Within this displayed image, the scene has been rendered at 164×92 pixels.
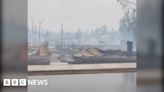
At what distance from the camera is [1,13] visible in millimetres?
2150

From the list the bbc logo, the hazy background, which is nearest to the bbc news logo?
the bbc logo

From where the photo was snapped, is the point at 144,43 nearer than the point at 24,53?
No

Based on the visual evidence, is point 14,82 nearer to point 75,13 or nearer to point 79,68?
point 79,68

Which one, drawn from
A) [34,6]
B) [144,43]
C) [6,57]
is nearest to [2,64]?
[6,57]

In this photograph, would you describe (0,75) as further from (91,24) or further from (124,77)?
(124,77)

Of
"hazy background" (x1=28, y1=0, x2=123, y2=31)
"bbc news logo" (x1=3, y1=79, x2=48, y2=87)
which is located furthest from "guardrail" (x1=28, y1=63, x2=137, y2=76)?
"hazy background" (x1=28, y1=0, x2=123, y2=31)

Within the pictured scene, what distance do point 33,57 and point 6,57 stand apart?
17 centimetres

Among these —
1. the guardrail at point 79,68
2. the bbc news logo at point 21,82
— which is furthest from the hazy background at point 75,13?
the bbc news logo at point 21,82

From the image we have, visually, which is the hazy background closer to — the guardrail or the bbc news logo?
the guardrail

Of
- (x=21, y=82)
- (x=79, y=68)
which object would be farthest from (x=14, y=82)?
(x=79, y=68)

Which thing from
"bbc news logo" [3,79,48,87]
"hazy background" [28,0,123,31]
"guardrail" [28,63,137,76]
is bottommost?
"bbc news logo" [3,79,48,87]

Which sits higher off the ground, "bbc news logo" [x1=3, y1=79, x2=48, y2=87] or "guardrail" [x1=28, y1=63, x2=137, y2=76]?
"guardrail" [x1=28, y1=63, x2=137, y2=76]

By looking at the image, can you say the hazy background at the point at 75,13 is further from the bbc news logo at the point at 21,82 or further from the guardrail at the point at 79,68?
the bbc news logo at the point at 21,82

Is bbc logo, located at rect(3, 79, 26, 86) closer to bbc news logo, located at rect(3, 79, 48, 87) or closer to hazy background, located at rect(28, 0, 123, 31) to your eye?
bbc news logo, located at rect(3, 79, 48, 87)
